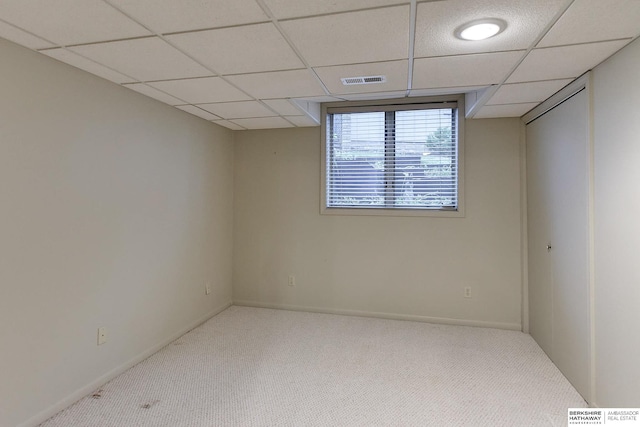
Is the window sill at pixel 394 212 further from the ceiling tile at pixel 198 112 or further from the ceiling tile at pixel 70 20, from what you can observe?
the ceiling tile at pixel 70 20

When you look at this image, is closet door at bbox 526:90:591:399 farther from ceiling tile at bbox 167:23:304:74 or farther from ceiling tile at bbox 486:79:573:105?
ceiling tile at bbox 167:23:304:74

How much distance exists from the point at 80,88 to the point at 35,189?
Answer: 752 millimetres

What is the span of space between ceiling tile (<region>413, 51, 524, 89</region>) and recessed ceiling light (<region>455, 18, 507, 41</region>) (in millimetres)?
269

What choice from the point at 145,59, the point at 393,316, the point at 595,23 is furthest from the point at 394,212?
the point at 145,59

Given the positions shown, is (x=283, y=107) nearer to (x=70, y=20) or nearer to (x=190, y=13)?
(x=190, y=13)

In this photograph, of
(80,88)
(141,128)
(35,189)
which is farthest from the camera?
(141,128)

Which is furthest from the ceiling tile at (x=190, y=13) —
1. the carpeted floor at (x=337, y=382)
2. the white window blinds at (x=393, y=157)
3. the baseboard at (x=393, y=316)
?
the baseboard at (x=393, y=316)

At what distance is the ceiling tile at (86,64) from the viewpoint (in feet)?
6.26

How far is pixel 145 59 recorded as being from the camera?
1.98m

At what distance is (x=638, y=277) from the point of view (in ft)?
5.65

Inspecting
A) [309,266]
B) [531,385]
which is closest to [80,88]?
[309,266]

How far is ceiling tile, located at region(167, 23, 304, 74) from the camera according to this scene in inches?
65.1

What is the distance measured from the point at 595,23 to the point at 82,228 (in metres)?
3.16

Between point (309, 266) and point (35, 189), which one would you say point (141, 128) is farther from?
point (309, 266)
